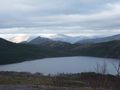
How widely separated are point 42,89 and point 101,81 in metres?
5.91

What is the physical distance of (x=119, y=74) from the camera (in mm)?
12781

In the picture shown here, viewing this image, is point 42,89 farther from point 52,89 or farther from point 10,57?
Answer: point 10,57

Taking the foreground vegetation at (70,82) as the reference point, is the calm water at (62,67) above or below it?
above

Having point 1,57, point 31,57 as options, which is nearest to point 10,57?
point 1,57

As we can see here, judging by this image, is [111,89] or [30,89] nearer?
[111,89]

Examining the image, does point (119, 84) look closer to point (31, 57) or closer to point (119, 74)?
point (119, 74)

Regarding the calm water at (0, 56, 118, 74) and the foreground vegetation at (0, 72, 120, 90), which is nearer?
the foreground vegetation at (0, 72, 120, 90)

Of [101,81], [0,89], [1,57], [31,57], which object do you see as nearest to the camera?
[101,81]

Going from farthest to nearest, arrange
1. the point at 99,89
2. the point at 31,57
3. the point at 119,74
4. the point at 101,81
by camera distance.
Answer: the point at 31,57 → the point at 99,89 → the point at 101,81 → the point at 119,74

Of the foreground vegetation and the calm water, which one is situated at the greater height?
the calm water

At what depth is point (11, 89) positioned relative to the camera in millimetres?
19188

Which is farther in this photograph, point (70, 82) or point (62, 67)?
point (62, 67)

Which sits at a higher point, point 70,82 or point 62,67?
point 62,67

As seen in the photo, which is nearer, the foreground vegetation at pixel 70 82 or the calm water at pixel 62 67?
the foreground vegetation at pixel 70 82
